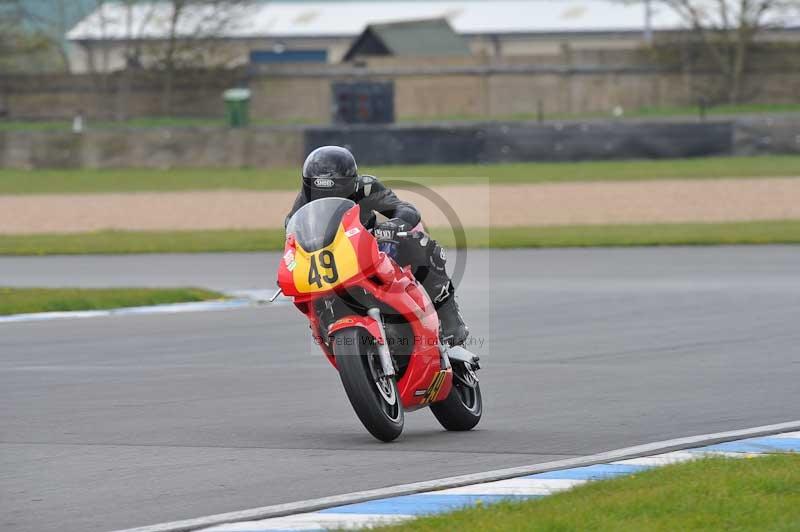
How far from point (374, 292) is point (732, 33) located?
55354 mm

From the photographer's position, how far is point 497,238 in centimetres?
2422

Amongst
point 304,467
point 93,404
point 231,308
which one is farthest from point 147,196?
point 304,467

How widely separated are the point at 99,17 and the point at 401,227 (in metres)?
60.5

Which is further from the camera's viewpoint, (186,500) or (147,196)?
(147,196)

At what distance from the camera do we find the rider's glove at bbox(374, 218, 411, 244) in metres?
7.79

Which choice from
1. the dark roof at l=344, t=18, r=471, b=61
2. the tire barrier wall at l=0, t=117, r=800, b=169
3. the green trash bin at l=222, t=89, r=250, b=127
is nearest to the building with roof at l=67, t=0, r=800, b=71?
the dark roof at l=344, t=18, r=471, b=61

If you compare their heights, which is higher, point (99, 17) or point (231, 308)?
point (99, 17)

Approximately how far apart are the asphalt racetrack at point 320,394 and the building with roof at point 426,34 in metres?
53.0

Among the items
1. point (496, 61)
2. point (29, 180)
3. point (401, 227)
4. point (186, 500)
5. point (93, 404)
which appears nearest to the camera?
point (186, 500)

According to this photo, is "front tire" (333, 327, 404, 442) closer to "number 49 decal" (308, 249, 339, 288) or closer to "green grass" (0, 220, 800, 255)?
"number 49 decal" (308, 249, 339, 288)

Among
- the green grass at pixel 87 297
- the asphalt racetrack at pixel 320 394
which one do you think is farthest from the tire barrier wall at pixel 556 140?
the green grass at pixel 87 297

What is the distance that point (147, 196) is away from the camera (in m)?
34.0

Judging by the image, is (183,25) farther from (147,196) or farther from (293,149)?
(147,196)

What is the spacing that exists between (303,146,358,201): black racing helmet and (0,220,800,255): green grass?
14062 mm
